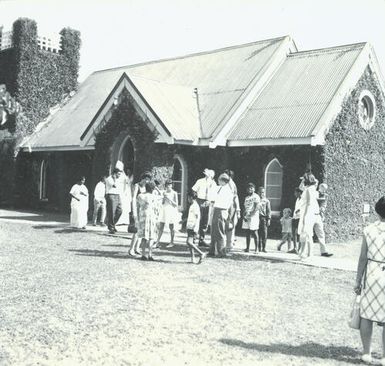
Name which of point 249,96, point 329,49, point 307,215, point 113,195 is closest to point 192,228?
point 307,215

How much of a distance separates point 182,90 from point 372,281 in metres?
16.2

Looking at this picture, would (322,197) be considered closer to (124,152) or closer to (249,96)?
(249,96)

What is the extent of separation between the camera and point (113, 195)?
1516 centimetres

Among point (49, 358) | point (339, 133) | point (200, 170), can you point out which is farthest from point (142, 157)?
point (49, 358)

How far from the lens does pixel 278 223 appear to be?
17.2 m

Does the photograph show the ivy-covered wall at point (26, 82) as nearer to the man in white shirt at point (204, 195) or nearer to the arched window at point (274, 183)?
the arched window at point (274, 183)

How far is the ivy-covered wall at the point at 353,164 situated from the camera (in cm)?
1680

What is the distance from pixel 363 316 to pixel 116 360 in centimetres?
251

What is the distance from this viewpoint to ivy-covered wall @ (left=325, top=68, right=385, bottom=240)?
16797mm

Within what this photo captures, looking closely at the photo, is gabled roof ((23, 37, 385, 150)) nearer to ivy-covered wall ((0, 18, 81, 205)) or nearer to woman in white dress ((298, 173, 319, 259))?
ivy-covered wall ((0, 18, 81, 205))

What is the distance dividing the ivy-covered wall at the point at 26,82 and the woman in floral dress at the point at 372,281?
22017mm

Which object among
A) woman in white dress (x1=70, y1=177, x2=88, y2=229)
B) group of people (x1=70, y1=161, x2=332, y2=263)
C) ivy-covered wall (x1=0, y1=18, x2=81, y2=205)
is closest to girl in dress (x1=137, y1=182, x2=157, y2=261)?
group of people (x1=70, y1=161, x2=332, y2=263)

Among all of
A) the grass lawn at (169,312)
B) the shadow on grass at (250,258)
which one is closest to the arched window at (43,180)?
the grass lawn at (169,312)

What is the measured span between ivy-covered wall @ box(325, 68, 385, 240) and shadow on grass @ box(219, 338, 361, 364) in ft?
36.1
